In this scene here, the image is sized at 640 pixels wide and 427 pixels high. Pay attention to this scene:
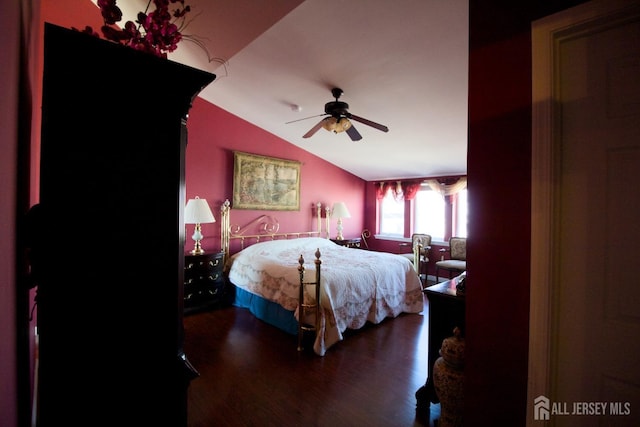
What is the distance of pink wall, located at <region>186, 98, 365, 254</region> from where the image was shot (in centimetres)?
405

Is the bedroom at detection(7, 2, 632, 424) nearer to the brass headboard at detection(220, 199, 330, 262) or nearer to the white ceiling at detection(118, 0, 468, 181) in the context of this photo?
the white ceiling at detection(118, 0, 468, 181)

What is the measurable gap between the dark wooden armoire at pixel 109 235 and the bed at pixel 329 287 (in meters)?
2.03

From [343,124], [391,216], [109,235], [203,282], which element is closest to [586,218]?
[109,235]

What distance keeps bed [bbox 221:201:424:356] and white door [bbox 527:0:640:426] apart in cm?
183

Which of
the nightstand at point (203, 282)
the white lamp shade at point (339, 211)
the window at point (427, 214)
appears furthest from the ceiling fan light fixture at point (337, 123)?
the window at point (427, 214)

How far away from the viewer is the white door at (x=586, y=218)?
0.96 metres

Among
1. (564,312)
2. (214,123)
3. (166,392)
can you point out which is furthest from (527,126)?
(214,123)

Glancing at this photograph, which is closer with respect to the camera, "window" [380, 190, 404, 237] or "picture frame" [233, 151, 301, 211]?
"picture frame" [233, 151, 301, 211]

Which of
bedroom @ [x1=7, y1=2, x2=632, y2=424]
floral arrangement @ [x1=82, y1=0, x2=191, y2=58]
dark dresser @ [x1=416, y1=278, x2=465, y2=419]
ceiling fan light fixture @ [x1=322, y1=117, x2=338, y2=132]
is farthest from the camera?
ceiling fan light fixture @ [x1=322, y1=117, x2=338, y2=132]

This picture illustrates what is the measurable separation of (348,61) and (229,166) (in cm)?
266

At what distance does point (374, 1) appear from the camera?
1890mm

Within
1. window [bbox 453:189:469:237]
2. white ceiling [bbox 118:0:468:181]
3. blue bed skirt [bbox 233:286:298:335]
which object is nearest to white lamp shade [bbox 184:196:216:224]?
blue bed skirt [bbox 233:286:298:335]

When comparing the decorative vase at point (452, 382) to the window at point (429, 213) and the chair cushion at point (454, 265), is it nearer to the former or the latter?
the chair cushion at point (454, 265)

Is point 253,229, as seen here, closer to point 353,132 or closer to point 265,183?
point 265,183
